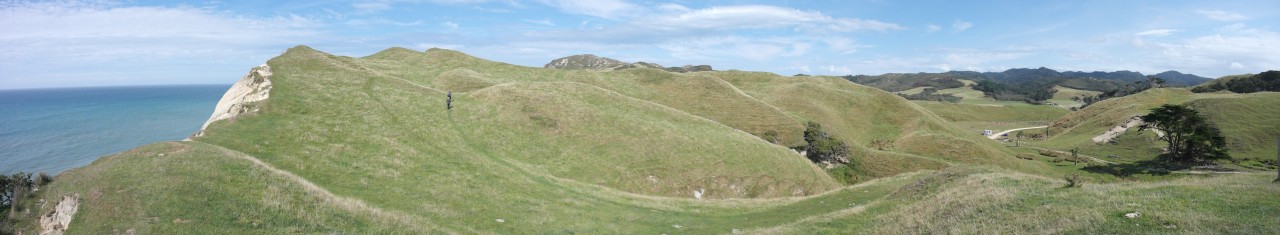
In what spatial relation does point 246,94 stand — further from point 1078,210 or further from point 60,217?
point 1078,210

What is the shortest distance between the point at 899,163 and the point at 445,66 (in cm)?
7543

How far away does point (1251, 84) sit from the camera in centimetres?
15262

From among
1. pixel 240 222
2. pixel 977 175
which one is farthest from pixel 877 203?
pixel 240 222

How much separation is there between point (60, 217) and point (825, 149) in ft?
218

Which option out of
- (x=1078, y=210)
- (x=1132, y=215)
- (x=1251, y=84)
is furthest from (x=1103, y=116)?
(x=1132, y=215)

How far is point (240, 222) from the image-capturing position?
55.4ft

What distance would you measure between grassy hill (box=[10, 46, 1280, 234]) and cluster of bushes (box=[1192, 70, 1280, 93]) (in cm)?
14415

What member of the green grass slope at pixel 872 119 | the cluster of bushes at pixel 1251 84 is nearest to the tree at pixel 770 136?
the green grass slope at pixel 872 119

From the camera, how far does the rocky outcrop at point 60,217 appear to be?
16547 millimetres

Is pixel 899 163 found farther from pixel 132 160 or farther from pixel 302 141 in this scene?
pixel 132 160

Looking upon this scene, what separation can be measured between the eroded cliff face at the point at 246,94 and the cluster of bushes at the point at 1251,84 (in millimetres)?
231247

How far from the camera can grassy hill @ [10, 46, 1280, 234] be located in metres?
16.7

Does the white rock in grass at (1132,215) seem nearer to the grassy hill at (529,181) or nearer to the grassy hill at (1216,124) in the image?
the grassy hill at (529,181)

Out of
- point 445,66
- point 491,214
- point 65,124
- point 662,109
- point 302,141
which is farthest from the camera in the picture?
point 65,124
